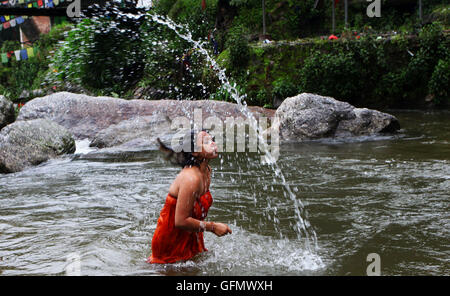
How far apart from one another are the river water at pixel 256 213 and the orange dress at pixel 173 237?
0.25 feet

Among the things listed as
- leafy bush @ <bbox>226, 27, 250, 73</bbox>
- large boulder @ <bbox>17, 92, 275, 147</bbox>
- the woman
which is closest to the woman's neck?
the woman

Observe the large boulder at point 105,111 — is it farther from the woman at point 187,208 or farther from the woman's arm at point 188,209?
the woman's arm at point 188,209

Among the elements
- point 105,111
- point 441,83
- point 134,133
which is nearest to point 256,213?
point 134,133

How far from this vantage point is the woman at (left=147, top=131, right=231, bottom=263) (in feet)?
10.2

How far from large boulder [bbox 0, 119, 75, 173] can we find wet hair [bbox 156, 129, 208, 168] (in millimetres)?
5971

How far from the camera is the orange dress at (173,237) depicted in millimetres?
3285

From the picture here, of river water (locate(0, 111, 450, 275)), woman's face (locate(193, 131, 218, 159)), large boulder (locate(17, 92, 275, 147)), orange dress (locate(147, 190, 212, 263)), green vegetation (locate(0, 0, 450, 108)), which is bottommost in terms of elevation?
river water (locate(0, 111, 450, 275))

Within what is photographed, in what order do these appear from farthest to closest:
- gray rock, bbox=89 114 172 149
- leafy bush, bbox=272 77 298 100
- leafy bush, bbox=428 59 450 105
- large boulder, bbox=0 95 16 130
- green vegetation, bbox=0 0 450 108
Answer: leafy bush, bbox=272 77 298 100, green vegetation, bbox=0 0 450 108, leafy bush, bbox=428 59 450 105, large boulder, bbox=0 95 16 130, gray rock, bbox=89 114 172 149

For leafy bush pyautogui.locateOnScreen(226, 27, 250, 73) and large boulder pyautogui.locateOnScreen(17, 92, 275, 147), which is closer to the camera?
large boulder pyautogui.locateOnScreen(17, 92, 275, 147)

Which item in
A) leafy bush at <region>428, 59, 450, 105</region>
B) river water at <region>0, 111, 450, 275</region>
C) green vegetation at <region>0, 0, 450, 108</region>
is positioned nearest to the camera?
river water at <region>0, 111, 450, 275</region>

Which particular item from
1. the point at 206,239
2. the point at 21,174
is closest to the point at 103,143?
the point at 21,174

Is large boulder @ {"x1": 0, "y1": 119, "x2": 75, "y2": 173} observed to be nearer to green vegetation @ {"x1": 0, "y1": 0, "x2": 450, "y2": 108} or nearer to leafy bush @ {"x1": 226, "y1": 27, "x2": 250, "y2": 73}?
green vegetation @ {"x1": 0, "y1": 0, "x2": 450, "y2": 108}

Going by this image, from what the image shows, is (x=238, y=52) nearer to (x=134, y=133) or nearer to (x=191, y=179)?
(x=134, y=133)

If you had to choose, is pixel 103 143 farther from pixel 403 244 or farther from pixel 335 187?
pixel 403 244
